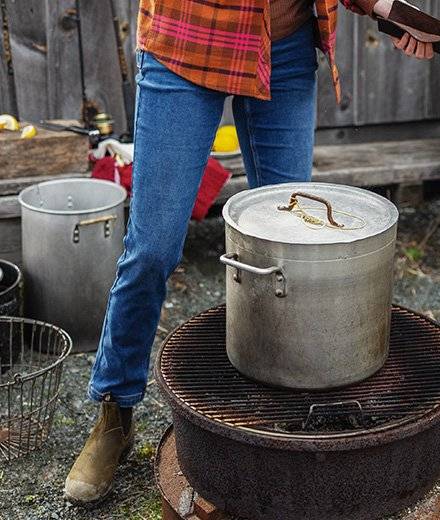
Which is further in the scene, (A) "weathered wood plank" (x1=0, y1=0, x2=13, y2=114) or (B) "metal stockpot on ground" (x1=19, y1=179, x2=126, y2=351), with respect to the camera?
(A) "weathered wood plank" (x1=0, y1=0, x2=13, y2=114)

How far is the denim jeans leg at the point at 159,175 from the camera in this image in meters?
2.54

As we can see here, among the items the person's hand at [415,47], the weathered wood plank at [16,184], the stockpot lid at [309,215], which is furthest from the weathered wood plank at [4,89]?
the person's hand at [415,47]

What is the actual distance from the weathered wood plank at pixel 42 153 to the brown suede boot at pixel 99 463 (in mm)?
1882

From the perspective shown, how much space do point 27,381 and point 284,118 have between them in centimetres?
157

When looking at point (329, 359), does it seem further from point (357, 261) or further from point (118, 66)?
point (118, 66)

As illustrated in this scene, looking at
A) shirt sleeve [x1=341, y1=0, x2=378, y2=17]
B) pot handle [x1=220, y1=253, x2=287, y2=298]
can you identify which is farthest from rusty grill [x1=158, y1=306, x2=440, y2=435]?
shirt sleeve [x1=341, y1=0, x2=378, y2=17]

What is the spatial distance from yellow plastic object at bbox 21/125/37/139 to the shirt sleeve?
2066 mm

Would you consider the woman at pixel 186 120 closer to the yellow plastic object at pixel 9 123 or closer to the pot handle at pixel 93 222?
the pot handle at pixel 93 222

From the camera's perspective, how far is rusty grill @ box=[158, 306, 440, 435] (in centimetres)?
240

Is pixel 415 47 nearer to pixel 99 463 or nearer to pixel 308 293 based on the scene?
pixel 308 293

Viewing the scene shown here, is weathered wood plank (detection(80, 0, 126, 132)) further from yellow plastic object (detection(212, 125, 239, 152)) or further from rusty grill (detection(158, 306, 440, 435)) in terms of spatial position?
rusty grill (detection(158, 306, 440, 435))

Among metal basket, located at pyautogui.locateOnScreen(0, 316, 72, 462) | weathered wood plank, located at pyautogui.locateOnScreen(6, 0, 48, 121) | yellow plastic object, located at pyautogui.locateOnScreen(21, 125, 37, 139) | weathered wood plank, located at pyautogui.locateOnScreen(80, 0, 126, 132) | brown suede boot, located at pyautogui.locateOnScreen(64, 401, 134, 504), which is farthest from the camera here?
weathered wood plank, located at pyautogui.locateOnScreen(80, 0, 126, 132)

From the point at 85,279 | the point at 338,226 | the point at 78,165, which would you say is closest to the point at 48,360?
the point at 85,279

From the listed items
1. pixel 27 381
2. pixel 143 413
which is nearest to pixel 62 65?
pixel 27 381
